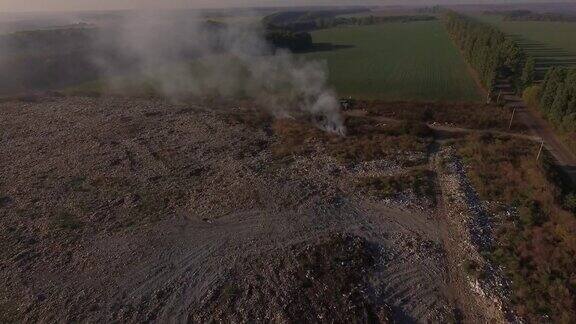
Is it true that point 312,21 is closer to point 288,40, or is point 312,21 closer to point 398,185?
point 288,40

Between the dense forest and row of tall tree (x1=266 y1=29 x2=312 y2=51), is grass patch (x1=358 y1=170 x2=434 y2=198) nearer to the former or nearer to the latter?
row of tall tree (x1=266 y1=29 x2=312 y2=51)

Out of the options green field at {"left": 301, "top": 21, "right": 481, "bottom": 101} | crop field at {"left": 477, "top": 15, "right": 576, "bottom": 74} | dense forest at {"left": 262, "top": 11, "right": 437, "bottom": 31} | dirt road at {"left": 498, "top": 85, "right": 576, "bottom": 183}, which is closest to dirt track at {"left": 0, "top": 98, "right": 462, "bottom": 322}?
dirt road at {"left": 498, "top": 85, "right": 576, "bottom": 183}

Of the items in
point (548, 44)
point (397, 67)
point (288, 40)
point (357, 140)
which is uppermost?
point (357, 140)

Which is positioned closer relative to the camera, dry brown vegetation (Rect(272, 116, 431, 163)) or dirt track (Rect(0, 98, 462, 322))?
dirt track (Rect(0, 98, 462, 322))

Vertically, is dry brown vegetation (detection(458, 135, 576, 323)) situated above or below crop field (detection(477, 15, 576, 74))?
above

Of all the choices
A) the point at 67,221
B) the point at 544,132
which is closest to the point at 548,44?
the point at 544,132

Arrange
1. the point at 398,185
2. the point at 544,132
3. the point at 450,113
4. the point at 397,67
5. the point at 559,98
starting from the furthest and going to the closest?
the point at 397,67
the point at 450,113
the point at 544,132
the point at 559,98
the point at 398,185

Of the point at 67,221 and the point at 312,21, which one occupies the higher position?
the point at 67,221
